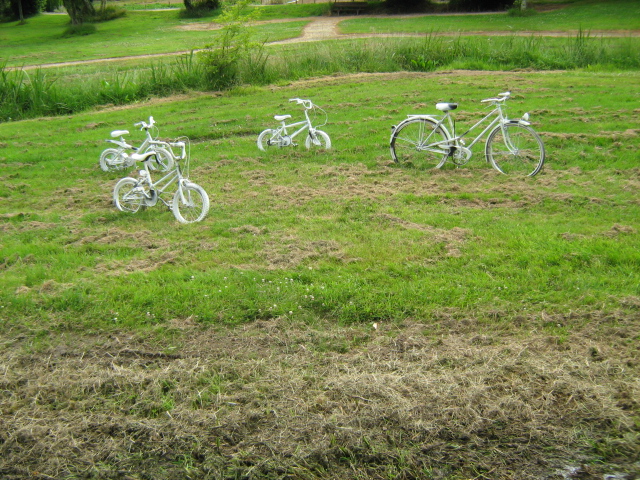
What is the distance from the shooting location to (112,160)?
10703 millimetres

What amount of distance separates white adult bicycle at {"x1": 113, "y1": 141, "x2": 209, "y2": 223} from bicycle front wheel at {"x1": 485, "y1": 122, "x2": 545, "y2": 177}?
4660 millimetres

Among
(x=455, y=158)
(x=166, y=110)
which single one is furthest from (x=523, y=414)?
(x=166, y=110)

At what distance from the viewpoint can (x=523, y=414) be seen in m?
4.22

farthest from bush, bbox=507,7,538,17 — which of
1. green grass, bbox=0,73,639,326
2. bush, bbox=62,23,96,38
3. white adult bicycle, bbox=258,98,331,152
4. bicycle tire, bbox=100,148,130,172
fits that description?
bicycle tire, bbox=100,148,130,172

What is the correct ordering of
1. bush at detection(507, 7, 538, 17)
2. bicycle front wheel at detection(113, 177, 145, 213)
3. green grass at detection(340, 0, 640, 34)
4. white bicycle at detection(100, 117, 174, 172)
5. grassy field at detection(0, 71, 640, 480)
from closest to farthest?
grassy field at detection(0, 71, 640, 480) < bicycle front wheel at detection(113, 177, 145, 213) < white bicycle at detection(100, 117, 174, 172) < green grass at detection(340, 0, 640, 34) < bush at detection(507, 7, 538, 17)

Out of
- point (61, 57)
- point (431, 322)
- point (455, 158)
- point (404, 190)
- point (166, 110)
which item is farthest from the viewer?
point (61, 57)

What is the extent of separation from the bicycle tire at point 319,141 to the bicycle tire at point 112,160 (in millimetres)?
3411

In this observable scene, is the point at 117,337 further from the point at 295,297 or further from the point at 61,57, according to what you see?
the point at 61,57

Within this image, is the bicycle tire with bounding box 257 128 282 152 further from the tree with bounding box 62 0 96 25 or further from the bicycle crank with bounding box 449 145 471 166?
the tree with bounding box 62 0 96 25

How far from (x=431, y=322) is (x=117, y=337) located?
9.60 feet

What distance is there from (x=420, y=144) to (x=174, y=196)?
4237 millimetres

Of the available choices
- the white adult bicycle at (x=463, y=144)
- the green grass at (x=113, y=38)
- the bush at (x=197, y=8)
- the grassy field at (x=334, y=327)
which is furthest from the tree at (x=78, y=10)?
the white adult bicycle at (x=463, y=144)

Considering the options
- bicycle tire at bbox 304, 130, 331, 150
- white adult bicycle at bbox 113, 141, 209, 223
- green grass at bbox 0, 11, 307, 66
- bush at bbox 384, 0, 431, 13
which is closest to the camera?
white adult bicycle at bbox 113, 141, 209, 223

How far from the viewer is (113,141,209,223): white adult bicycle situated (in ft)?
25.7
